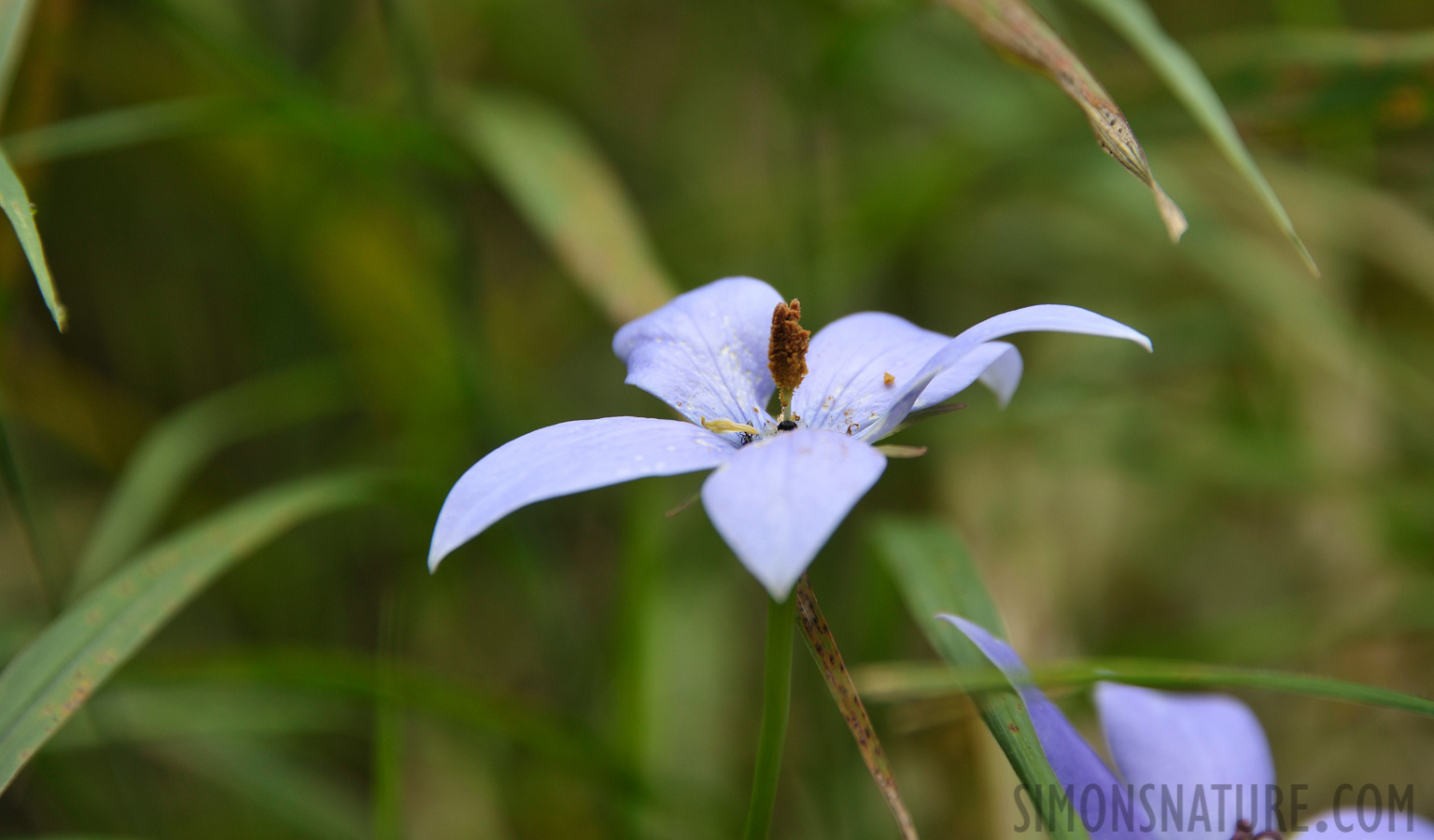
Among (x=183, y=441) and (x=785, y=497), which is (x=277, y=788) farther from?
(x=785, y=497)

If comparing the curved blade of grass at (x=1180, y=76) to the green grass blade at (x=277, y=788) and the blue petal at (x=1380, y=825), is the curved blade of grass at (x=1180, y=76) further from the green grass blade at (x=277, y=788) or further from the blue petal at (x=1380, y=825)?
the green grass blade at (x=277, y=788)

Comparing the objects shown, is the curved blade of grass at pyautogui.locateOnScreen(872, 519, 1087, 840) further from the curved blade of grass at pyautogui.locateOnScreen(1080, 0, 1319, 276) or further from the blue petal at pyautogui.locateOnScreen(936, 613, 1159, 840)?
the curved blade of grass at pyautogui.locateOnScreen(1080, 0, 1319, 276)

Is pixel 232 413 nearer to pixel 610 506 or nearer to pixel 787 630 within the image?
pixel 610 506

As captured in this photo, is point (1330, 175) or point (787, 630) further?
point (1330, 175)

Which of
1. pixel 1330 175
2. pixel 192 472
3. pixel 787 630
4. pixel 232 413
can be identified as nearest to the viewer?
pixel 787 630

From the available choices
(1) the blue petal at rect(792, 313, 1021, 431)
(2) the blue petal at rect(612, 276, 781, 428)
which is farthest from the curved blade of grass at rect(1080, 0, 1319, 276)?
(2) the blue petal at rect(612, 276, 781, 428)

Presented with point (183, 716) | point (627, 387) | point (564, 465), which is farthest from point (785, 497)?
point (627, 387)

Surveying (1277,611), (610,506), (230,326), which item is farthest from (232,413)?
(1277,611)

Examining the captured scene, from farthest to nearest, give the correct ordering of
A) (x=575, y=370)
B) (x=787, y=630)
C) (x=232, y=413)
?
(x=575, y=370)
(x=232, y=413)
(x=787, y=630)
